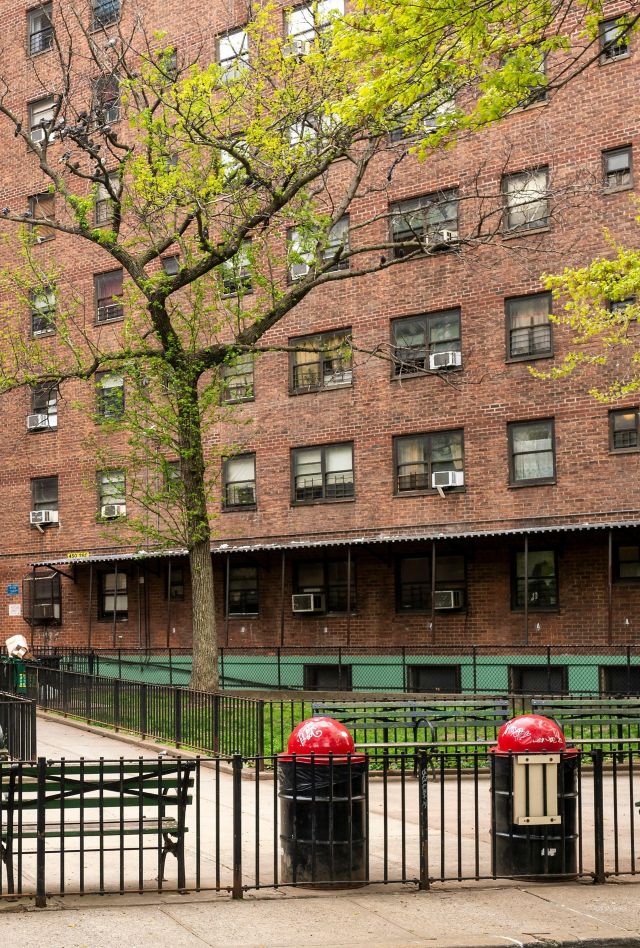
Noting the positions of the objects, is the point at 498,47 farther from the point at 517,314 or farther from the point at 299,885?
the point at 517,314

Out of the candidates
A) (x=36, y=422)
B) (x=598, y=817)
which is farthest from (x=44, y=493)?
(x=598, y=817)

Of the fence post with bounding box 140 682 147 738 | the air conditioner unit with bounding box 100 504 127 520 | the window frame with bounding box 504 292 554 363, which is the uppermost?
the window frame with bounding box 504 292 554 363

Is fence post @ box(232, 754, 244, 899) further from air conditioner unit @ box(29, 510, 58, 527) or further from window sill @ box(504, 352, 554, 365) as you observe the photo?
air conditioner unit @ box(29, 510, 58, 527)

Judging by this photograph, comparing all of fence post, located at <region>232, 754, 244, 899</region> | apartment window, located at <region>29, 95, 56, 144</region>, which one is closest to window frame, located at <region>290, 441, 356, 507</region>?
apartment window, located at <region>29, 95, 56, 144</region>

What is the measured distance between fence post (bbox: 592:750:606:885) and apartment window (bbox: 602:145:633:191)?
64.0 ft

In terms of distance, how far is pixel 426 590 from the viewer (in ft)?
96.8

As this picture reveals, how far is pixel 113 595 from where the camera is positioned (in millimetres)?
35531

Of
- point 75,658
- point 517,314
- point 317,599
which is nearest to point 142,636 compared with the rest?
point 75,658

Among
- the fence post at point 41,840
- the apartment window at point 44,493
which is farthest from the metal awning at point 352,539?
the fence post at point 41,840

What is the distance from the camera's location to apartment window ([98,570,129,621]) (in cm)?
3522

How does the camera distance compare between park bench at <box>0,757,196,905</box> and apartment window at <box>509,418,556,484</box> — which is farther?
apartment window at <box>509,418,556,484</box>

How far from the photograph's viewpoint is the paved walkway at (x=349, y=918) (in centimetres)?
815

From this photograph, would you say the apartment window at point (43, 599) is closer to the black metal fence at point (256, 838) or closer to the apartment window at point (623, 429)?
the apartment window at point (623, 429)

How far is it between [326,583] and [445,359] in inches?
263
